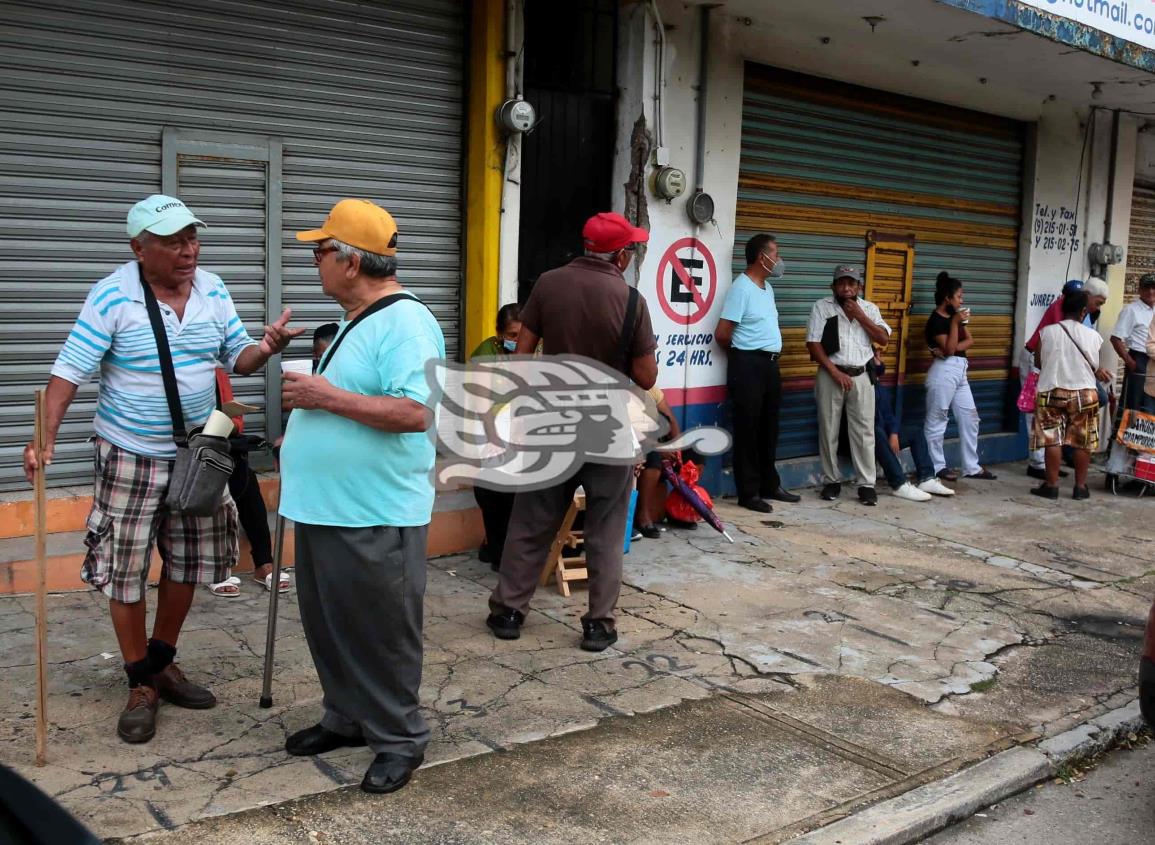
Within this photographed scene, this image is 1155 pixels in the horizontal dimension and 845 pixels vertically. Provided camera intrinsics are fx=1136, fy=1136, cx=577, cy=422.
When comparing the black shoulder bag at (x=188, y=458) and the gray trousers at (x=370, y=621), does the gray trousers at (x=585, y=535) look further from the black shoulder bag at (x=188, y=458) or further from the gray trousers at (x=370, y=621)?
the black shoulder bag at (x=188, y=458)

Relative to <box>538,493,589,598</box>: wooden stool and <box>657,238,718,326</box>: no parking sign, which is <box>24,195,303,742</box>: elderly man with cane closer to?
<box>538,493,589,598</box>: wooden stool

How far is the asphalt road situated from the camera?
4.02 m

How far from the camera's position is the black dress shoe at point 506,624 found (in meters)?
5.52

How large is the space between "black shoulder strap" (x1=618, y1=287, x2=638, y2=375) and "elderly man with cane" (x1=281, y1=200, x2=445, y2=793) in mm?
1653

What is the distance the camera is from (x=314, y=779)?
3.91 m

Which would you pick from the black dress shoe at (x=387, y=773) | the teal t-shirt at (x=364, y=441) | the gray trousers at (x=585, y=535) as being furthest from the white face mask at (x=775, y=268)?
the black dress shoe at (x=387, y=773)

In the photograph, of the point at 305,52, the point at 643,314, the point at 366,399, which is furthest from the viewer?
the point at 305,52

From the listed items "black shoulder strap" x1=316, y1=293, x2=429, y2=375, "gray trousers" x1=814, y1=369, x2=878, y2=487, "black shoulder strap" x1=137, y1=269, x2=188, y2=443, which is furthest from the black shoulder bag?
"gray trousers" x1=814, y1=369, x2=878, y2=487

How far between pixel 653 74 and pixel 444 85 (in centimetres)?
163

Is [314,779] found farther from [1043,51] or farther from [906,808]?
[1043,51]

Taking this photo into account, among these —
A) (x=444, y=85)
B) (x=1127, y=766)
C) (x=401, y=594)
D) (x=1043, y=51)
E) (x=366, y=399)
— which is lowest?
(x=1127, y=766)

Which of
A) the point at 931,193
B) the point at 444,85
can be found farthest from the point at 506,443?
the point at 931,193

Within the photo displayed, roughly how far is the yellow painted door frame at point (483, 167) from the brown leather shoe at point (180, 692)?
350 cm

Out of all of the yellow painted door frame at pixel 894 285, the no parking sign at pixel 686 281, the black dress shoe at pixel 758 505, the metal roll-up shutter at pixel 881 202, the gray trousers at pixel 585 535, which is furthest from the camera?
the yellow painted door frame at pixel 894 285
